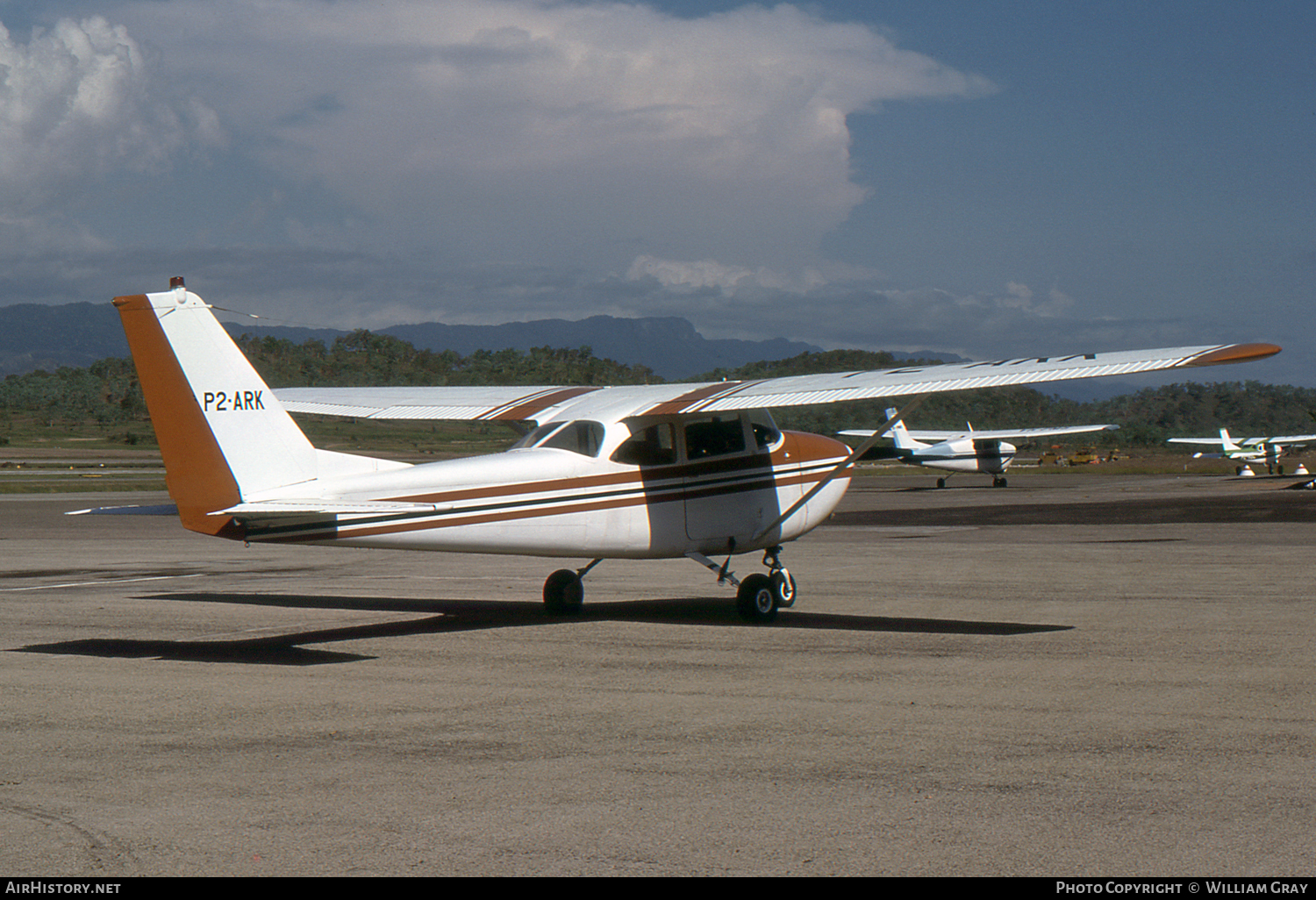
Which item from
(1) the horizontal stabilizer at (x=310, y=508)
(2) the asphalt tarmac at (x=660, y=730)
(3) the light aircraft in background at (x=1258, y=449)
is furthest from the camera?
(3) the light aircraft in background at (x=1258, y=449)

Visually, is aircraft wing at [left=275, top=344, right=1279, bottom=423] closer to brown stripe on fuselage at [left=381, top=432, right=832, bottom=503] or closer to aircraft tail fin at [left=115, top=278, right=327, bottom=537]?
brown stripe on fuselage at [left=381, top=432, right=832, bottom=503]

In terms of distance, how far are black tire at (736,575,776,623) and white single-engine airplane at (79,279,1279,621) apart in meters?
0.02

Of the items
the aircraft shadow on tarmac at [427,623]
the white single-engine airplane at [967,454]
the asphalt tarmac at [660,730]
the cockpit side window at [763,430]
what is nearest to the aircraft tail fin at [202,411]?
the aircraft shadow on tarmac at [427,623]

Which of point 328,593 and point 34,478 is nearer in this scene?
point 328,593

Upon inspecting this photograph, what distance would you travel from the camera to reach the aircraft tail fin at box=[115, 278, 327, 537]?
9484mm

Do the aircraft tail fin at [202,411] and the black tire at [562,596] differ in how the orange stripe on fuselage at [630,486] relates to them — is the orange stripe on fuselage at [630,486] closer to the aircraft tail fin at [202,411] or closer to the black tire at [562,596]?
the aircraft tail fin at [202,411]

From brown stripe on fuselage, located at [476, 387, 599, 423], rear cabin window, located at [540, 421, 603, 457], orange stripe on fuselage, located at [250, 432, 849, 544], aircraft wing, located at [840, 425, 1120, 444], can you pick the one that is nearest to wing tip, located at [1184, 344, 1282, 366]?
orange stripe on fuselage, located at [250, 432, 849, 544]

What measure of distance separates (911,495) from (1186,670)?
36943 millimetres

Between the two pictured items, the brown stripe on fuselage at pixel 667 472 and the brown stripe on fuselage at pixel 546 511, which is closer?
the brown stripe on fuselage at pixel 546 511

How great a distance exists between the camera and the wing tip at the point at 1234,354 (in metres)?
9.58

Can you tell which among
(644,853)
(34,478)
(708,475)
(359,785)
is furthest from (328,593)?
(34,478)

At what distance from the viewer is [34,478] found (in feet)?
166

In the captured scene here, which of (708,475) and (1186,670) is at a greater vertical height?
(708,475)
